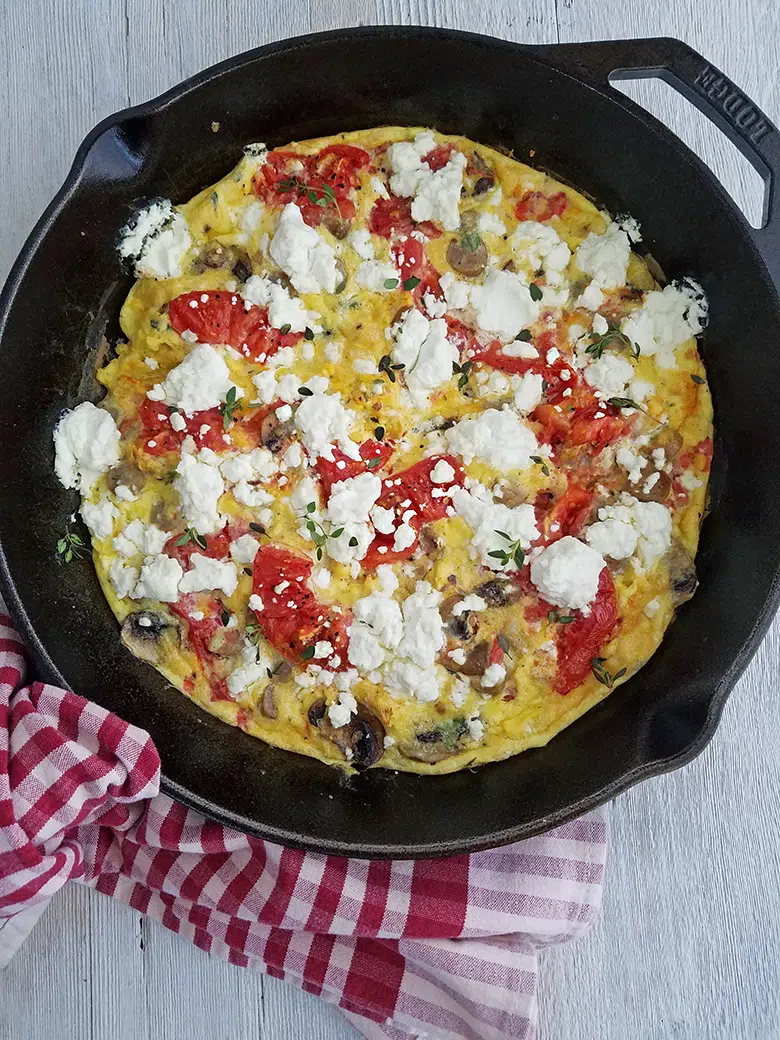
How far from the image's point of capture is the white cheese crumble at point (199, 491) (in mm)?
2947

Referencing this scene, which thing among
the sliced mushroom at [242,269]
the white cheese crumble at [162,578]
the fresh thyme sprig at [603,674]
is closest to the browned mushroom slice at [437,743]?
the fresh thyme sprig at [603,674]

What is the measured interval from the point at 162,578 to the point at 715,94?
7.17ft

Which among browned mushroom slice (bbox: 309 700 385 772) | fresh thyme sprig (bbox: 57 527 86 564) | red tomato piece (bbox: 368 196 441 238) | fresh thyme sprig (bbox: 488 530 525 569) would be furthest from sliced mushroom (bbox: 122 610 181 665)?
red tomato piece (bbox: 368 196 441 238)

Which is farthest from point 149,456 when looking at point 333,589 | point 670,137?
point 670,137

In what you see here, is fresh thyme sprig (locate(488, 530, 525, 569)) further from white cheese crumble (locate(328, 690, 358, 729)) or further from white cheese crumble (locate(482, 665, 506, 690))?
white cheese crumble (locate(328, 690, 358, 729))

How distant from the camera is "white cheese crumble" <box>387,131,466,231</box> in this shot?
3.05 m

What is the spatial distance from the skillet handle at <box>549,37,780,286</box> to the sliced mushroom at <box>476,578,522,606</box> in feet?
3.99

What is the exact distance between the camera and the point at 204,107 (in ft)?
10.1

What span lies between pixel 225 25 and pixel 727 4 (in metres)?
1.79

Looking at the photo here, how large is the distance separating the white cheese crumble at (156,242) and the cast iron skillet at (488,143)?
5 cm

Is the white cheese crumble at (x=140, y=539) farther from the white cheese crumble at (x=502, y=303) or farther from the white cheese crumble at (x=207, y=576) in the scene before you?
the white cheese crumble at (x=502, y=303)

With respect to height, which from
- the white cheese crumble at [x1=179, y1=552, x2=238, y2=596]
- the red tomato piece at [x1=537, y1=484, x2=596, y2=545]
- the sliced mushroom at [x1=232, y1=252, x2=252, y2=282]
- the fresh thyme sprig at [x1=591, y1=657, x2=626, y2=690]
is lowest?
the fresh thyme sprig at [x1=591, y1=657, x2=626, y2=690]

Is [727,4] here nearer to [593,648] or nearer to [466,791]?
[593,648]

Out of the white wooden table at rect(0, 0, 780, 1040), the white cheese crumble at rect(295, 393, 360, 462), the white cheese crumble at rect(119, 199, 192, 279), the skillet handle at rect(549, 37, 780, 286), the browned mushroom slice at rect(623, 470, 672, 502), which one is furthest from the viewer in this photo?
the white wooden table at rect(0, 0, 780, 1040)
